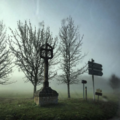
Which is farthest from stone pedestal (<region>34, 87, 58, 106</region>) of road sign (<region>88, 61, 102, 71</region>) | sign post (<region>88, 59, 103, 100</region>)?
road sign (<region>88, 61, 102, 71</region>)

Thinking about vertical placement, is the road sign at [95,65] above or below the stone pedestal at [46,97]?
above

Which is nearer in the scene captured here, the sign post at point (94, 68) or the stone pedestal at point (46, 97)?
the stone pedestal at point (46, 97)

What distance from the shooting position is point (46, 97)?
9.53 meters

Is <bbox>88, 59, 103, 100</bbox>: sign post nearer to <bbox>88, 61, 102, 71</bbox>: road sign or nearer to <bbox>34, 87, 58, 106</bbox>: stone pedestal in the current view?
<bbox>88, 61, 102, 71</bbox>: road sign

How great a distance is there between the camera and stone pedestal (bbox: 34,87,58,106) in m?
9.28

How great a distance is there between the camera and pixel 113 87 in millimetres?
12000

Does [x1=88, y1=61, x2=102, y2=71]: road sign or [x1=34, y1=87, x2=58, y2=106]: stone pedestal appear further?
[x1=88, y1=61, x2=102, y2=71]: road sign

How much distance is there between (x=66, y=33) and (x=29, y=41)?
18.2 ft

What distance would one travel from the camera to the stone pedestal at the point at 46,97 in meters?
9.28

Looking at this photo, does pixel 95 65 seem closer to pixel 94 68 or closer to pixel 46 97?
pixel 94 68

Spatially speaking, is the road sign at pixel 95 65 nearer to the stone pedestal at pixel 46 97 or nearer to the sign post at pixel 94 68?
the sign post at pixel 94 68

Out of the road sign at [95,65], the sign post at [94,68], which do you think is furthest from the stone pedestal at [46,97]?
the road sign at [95,65]

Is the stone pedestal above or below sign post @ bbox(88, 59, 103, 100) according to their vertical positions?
below

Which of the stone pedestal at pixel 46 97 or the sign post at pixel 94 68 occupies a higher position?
the sign post at pixel 94 68
